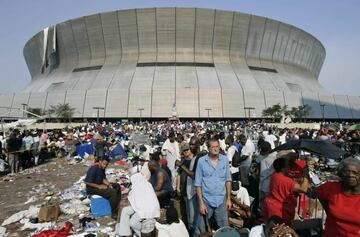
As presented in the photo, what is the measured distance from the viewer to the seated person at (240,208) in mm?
6139

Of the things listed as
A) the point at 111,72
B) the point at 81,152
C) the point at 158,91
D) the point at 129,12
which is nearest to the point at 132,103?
the point at 158,91

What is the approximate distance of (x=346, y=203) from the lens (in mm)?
3090

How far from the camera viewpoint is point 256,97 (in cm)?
5709

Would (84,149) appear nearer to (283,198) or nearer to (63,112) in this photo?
(283,198)

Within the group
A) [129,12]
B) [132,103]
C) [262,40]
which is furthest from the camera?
[262,40]

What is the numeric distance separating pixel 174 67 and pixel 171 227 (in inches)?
2255

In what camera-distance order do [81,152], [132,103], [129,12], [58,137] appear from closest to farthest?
[81,152], [58,137], [132,103], [129,12]

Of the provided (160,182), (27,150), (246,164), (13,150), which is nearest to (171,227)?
(160,182)

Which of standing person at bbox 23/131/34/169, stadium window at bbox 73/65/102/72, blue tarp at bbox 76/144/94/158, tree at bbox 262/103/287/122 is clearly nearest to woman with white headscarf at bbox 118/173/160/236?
standing person at bbox 23/131/34/169

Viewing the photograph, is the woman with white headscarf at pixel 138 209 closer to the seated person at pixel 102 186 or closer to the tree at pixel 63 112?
the seated person at pixel 102 186

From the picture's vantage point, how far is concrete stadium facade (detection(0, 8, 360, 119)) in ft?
182

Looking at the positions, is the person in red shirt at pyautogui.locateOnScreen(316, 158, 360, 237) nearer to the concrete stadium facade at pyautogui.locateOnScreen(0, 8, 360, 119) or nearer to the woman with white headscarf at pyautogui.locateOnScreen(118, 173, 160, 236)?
the woman with white headscarf at pyautogui.locateOnScreen(118, 173, 160, 236)

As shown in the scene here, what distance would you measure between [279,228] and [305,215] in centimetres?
178

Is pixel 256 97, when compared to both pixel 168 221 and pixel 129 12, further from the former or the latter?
pixel 168 221
